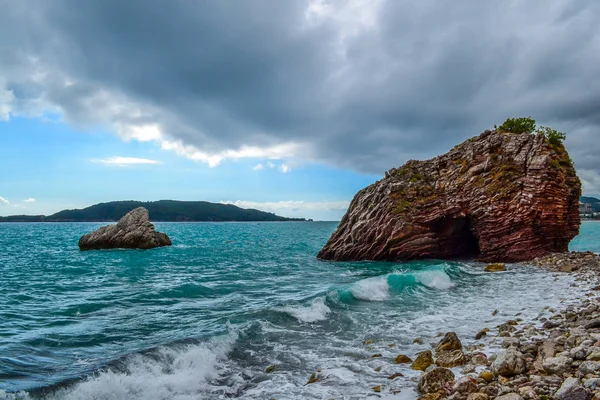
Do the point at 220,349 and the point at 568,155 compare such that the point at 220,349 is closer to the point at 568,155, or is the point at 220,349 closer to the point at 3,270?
the point at 3,270

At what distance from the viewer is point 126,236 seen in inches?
2425

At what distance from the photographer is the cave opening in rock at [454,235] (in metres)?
37.9

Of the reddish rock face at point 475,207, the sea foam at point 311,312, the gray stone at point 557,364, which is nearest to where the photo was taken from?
the gray stone at point 557,364

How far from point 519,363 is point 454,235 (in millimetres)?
32911

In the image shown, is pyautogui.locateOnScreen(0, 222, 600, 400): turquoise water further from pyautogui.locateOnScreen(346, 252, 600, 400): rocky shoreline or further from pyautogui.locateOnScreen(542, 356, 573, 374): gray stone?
pyautogui.locateOnScreen(542, 356, 573, 374): gray stone

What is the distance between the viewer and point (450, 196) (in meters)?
36.9

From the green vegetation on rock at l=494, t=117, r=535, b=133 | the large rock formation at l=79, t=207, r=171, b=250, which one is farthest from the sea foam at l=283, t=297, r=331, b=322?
the large rock formation at l=79, t=207, r=171, b=250

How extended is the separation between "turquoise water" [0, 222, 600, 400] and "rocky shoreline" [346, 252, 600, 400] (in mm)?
879

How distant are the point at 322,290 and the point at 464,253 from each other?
81.9ft

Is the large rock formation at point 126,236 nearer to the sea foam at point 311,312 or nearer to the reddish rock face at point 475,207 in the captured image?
the reddish rock face at point 475,207

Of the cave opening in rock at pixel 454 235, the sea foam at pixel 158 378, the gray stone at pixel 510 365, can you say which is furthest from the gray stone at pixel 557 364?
the cave opening in rock at pixel 454 235

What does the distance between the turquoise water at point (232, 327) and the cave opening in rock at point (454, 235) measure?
911 cm

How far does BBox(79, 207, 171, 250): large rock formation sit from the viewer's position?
60.6m

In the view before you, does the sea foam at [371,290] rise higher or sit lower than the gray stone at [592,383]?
lower
